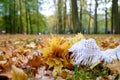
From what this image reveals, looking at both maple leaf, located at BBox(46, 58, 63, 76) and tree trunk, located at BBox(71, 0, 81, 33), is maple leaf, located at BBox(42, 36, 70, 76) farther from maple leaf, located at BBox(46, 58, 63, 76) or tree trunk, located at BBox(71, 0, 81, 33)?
tree trunk, located at BBox(71, 0, 81, 33)

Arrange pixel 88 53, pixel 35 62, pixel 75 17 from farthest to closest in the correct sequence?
pixel 75 17 → pixel 35 62 → pixel 88 53

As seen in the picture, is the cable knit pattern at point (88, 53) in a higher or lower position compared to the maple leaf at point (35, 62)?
higher

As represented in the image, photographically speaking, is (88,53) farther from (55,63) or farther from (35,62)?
(35,62)

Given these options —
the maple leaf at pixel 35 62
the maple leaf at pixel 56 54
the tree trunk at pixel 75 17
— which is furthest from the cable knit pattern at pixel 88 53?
the tree trunk at pixel 75 17

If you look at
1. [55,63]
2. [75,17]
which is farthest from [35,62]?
[75,17]

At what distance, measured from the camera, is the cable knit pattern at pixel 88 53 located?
2.28m

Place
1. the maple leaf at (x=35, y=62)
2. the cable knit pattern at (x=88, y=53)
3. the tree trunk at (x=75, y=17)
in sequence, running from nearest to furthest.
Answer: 1. the cable knit pattern at (x=88, y=53)
2. the maple leaf at (x=35, y=62)
3. the tree trunk at (x=75, y=17)

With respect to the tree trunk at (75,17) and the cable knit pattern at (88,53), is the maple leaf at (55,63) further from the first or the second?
the tree trunk at (75,17)

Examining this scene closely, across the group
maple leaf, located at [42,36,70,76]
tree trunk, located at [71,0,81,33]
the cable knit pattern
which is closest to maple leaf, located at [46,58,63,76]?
maple leaf, located at [42,36,70,76]

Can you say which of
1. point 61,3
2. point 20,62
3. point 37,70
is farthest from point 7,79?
point 61,3

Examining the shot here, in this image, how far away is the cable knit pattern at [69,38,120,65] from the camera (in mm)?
2277

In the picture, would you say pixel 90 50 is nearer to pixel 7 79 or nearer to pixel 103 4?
pixel 7 79

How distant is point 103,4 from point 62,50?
1304 inches

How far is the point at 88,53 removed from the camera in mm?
2275
